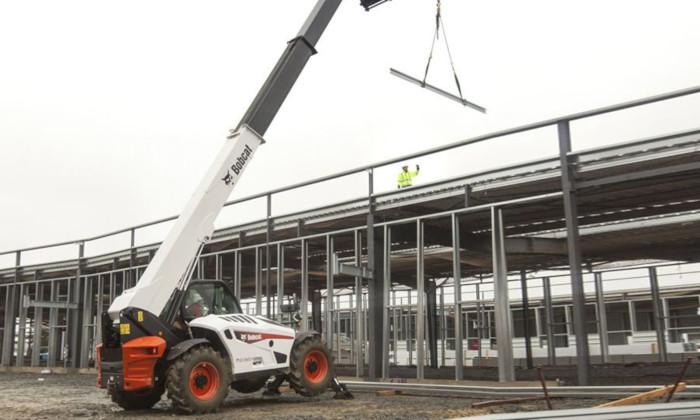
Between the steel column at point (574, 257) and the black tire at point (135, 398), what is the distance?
6.86 metres

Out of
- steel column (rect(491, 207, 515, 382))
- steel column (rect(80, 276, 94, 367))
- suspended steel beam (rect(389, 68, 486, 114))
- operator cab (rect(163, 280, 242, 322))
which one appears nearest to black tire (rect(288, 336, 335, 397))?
operator cab (rect(163, 280, 242, 322))

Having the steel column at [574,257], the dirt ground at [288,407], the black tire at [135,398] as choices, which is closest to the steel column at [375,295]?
the dirt ground at [288,407]

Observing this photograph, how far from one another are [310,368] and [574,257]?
4.88 meters

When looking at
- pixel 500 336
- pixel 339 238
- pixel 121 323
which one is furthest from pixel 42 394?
pixel 500 336

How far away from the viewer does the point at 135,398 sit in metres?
10.4

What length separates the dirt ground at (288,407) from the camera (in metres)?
9.26

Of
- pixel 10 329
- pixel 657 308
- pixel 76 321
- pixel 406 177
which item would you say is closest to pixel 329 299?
pixel 406 177

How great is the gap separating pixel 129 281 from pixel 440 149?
14.1 metres

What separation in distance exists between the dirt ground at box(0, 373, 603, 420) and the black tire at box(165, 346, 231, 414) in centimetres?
20

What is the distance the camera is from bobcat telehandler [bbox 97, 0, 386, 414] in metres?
9.42

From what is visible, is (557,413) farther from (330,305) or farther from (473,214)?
(330,305)

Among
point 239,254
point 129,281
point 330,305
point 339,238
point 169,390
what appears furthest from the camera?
point 129,281

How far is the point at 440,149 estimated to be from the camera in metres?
14.4

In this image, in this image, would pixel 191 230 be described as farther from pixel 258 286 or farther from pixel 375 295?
pixel 258 286
